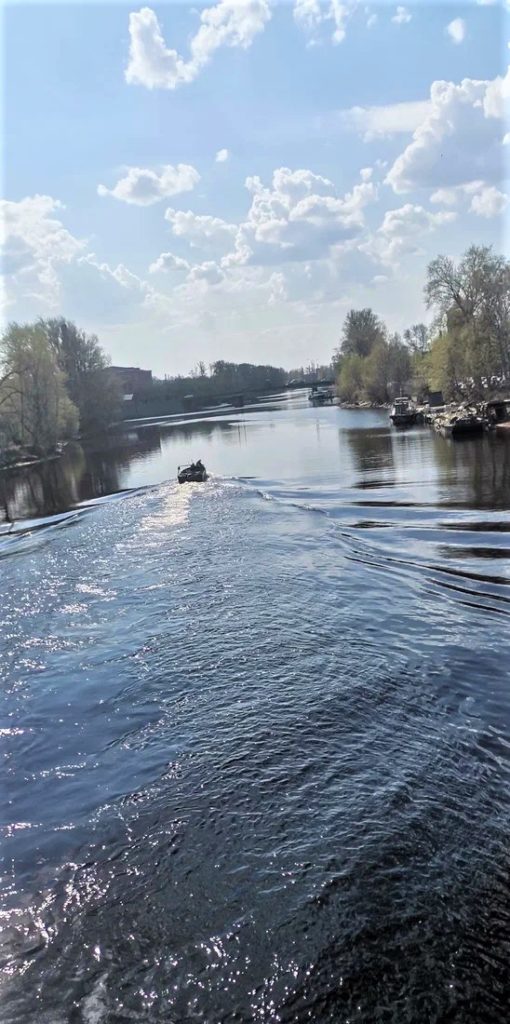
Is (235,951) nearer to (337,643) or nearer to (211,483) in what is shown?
(337,643)

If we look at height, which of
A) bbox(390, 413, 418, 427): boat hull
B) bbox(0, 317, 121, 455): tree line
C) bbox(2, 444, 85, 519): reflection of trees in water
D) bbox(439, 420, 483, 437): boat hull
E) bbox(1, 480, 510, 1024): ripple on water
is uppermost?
bbox(0, 317, 121, 455): tree line

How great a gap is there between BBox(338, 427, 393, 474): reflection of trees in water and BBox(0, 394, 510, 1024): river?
959 inches

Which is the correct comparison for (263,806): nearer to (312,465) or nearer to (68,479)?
(312,465)

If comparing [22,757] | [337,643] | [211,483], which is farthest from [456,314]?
[22,757]

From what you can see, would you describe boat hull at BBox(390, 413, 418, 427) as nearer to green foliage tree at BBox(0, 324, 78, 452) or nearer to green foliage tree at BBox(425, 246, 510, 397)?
green foliage tree at BBox(425, 246, 510, 397)

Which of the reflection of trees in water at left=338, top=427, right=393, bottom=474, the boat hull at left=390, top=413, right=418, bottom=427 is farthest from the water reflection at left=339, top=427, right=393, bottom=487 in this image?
the boat hull at left=390, top=413, right=418, bottom=427

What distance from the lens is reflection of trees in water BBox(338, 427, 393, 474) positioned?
4444 cm

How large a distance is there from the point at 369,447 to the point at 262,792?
1939 inches

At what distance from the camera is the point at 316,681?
11.2m

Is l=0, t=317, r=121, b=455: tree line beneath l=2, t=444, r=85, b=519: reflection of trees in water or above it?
above

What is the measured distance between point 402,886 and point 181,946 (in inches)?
90.9

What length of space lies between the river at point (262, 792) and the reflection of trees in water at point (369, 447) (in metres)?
24.3

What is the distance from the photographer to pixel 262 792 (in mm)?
8125

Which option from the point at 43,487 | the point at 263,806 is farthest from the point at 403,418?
the point at 263,806
